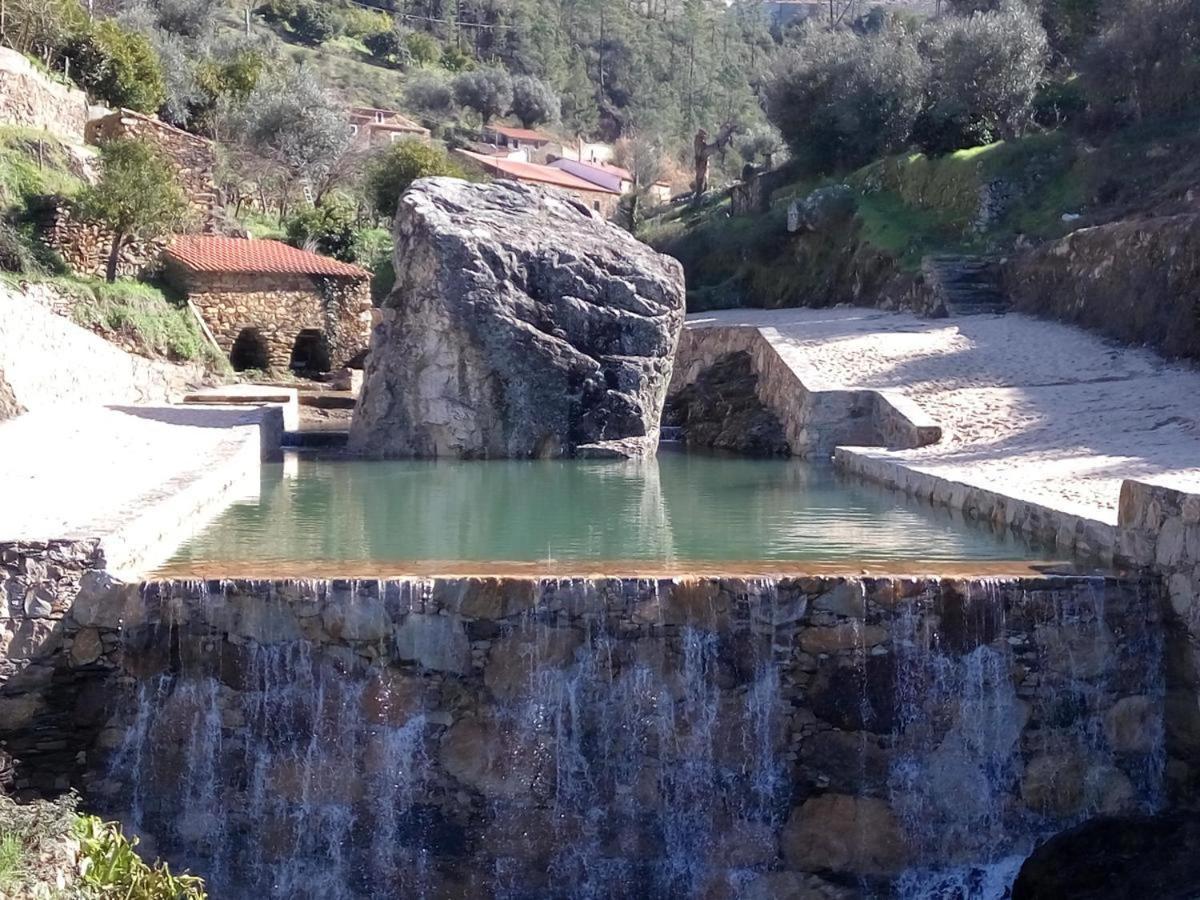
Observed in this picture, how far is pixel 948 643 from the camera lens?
28.6 feet

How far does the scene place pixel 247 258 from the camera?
2655cm

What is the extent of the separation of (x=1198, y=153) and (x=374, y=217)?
20005 mm

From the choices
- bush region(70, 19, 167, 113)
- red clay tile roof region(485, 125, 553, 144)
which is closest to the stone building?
bush region(70, 19, 167, 113)

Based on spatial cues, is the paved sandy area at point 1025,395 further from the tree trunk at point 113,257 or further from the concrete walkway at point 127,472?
the tree trunk at point 113,257

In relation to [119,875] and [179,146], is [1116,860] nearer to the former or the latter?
[119,875]

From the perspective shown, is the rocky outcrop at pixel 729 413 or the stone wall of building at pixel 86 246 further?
the stone wall of building at pixel 86 246

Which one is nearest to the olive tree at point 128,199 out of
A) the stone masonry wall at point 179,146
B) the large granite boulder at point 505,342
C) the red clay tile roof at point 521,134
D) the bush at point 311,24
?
Result: the stone masonry wall at point 179,146

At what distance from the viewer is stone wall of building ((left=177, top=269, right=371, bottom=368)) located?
2564 centimetres

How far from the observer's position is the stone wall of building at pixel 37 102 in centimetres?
2641

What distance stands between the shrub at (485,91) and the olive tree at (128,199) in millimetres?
53636

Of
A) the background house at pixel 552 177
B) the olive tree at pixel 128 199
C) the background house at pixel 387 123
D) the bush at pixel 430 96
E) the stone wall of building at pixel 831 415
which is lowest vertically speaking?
the stone wall of building at pixel 831 415

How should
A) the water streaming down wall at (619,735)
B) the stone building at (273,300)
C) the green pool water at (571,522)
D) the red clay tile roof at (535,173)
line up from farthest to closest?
the red clay tile roof at (535,173), the stone building at (273,300), the green pool water at (571,522), the water streaming down wall at (619,735)

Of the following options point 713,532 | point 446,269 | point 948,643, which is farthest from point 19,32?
point 948,643

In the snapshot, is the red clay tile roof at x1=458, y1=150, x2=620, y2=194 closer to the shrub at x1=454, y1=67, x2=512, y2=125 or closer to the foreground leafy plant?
the shrub at x1=454, y1=67, x2=512, y2=125
